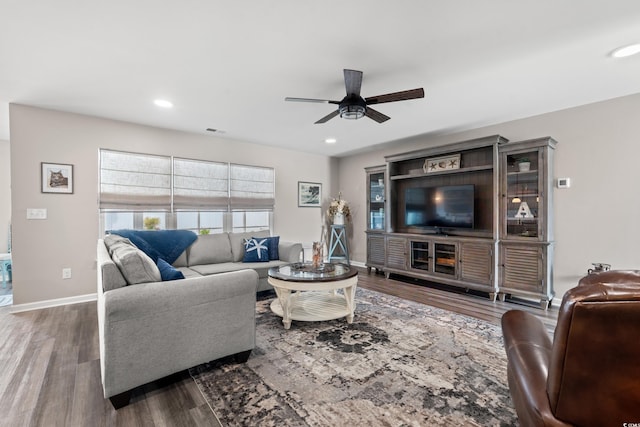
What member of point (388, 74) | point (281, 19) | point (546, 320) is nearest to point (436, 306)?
point (546, 320)

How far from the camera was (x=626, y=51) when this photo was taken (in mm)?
2314

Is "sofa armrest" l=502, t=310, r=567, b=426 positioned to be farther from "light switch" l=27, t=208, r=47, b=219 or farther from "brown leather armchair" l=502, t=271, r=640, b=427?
"light switch" l=27, t=208, r=47, b=219

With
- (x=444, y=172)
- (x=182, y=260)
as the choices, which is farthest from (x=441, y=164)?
(x=182, y=260)

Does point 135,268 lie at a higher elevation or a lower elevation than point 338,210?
lower

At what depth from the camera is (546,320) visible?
3.16 meters

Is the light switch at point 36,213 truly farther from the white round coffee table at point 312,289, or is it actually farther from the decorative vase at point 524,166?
the decorative vase at point 524,166

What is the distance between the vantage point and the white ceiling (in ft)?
6.13

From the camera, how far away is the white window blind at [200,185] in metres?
4.55

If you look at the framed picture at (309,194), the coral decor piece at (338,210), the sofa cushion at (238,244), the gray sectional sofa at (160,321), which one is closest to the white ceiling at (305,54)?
the gray sectional sofa at (160,321)

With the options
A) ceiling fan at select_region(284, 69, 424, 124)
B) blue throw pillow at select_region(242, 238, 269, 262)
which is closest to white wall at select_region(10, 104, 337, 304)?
blue throw pillow at select_region(242, 238, 269, 262)

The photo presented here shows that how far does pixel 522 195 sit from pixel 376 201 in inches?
93.4

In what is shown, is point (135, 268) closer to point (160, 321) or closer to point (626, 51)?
point (160, 321)

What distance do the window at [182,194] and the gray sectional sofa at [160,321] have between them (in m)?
2.04

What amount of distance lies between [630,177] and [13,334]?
6515mm
